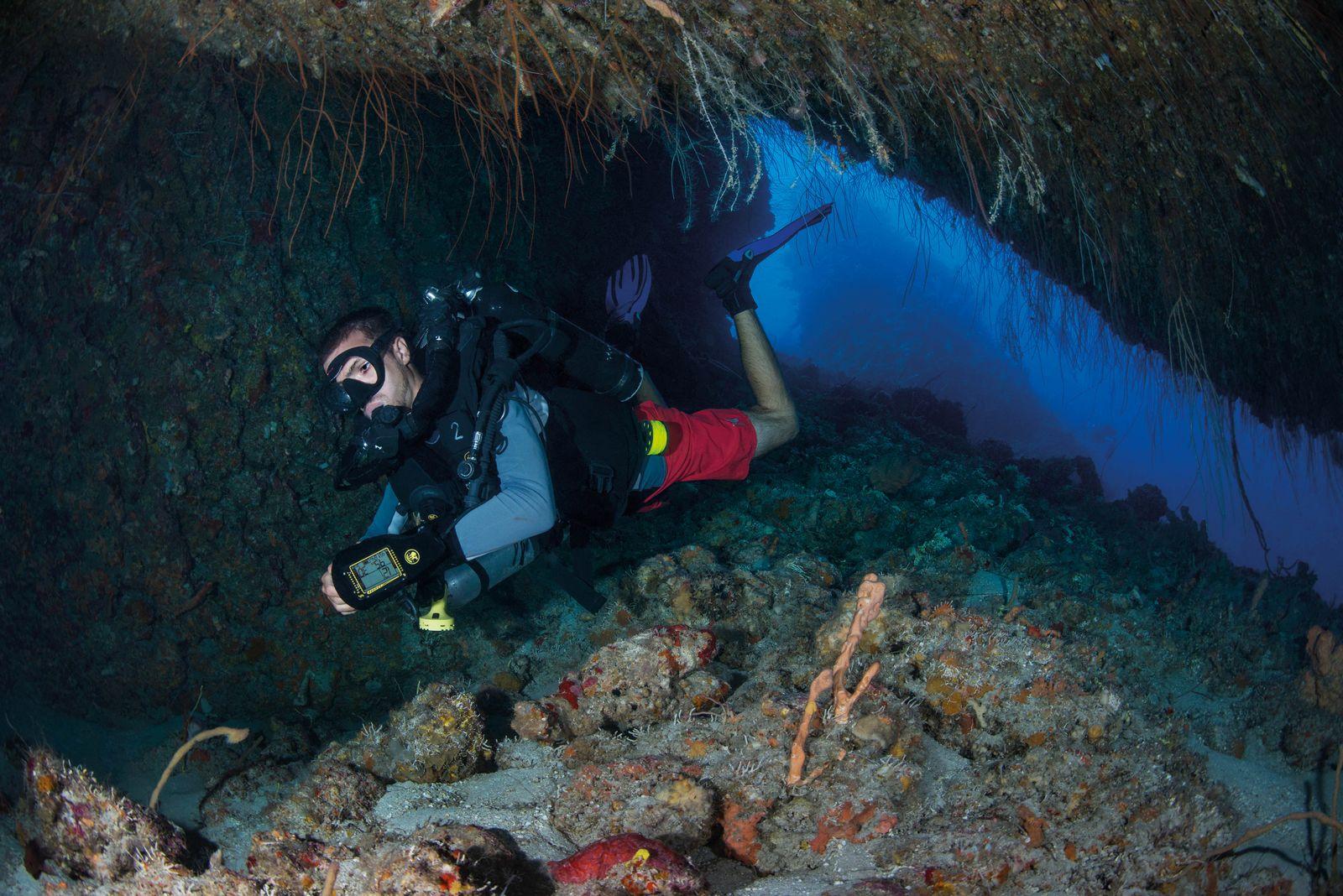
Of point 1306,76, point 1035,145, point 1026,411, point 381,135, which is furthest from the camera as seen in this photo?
point 1026,411

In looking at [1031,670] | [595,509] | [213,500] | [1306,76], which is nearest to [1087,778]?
[1031,670]

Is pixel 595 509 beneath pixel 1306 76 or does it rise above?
beneath

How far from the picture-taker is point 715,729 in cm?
243

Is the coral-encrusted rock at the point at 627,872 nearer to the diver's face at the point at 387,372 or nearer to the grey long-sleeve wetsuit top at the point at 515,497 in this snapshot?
the grey long-sleeve wetsuit top at the point at 515,497

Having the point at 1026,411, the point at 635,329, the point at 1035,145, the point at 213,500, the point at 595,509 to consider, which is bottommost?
the point at 1026,411

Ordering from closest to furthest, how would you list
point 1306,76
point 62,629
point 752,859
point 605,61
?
point 752,859, point 1306,76, point 605,61, point 62,629

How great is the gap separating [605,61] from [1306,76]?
10.2 ft

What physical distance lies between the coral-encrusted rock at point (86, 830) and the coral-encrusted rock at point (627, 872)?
1.52 meters

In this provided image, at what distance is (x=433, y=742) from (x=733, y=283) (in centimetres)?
356

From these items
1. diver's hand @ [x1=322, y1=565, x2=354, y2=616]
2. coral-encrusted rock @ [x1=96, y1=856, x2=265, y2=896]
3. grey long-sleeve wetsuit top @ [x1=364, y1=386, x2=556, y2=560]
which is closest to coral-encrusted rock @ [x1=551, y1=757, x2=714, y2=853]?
coral-encrusted rock @ [x1=96, y1=856, x2=265, y2=896]

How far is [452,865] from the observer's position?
1679mm

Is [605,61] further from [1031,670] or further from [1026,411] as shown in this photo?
[1026,411]

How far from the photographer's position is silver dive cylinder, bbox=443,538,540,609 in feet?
10.2

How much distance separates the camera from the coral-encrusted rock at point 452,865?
1623 millimetres
